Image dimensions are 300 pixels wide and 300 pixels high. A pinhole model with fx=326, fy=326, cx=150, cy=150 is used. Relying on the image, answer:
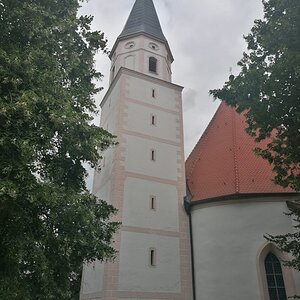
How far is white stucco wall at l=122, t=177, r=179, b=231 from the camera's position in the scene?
530 inches

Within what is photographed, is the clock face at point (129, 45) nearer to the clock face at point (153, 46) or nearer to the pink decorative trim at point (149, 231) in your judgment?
the clock face at point (153, 46)

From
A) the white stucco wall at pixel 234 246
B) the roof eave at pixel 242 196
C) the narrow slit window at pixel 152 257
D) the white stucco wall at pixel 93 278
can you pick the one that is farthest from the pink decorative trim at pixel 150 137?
the white stucco wall at pixel 93 278

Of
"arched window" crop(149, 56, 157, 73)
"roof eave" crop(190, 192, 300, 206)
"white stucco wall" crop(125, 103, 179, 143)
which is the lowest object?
"roof eave" crop(190, 192, 300, 206)

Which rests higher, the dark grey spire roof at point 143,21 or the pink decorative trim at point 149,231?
the dark grey spire roof at point 143,21

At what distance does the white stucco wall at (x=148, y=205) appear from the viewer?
13.5 m

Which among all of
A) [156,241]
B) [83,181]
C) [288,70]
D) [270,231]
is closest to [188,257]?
[156,241]

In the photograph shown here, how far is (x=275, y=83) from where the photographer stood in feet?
24.9

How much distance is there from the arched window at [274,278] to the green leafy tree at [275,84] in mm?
2698

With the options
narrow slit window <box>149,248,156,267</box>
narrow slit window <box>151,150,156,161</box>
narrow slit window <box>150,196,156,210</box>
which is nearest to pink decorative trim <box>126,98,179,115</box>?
narrow slit window <box>151,150,156,161</box>

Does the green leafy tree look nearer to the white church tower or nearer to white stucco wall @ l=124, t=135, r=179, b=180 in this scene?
the white church tower

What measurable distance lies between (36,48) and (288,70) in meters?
5.47

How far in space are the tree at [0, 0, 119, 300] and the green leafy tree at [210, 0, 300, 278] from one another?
3.84 meters

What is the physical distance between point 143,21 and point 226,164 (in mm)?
11755

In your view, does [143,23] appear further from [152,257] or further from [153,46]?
[152,257]
